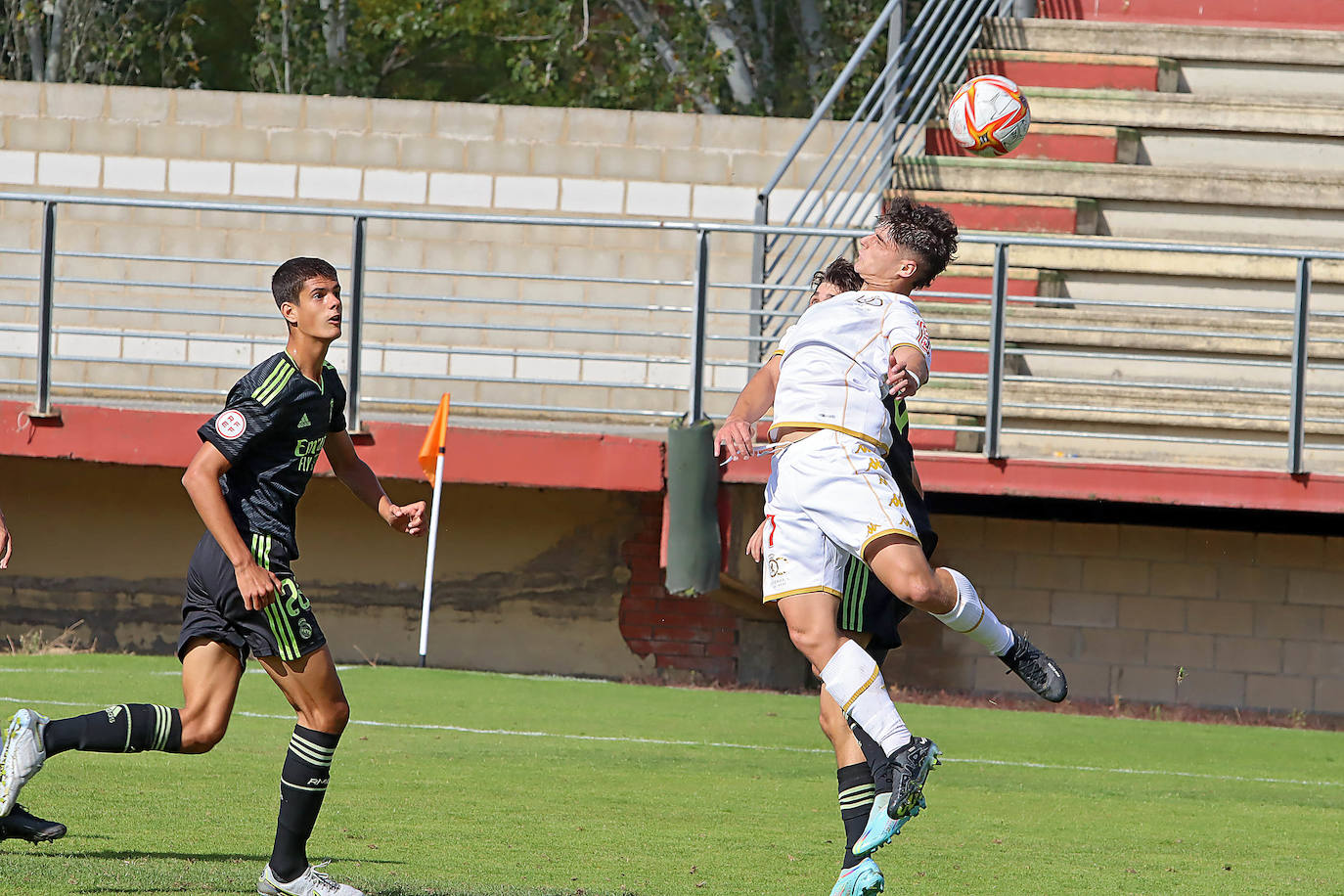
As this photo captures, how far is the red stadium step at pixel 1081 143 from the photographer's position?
14484 mm

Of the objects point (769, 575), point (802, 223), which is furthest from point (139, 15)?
point (769, 575)

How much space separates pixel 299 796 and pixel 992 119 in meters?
6.12

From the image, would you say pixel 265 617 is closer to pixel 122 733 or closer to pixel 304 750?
pixel 304 750

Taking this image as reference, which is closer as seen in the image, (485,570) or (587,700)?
(587,700)

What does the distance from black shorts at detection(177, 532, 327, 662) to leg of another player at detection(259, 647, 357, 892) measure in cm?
6

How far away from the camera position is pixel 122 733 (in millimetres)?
5004

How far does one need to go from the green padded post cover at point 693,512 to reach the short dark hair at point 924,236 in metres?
5.62

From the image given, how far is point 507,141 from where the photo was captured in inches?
604

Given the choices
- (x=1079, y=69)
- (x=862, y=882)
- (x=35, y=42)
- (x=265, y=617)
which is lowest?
(x=862, y=882)

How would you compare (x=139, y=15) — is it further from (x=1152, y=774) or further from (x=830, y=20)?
(x=1152, y=774)

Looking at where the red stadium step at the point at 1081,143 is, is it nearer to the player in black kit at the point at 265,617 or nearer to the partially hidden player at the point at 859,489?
the partially hidden player at the point at 859,489

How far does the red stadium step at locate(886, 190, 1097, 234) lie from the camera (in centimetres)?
1376

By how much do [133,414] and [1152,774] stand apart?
719 centimetres

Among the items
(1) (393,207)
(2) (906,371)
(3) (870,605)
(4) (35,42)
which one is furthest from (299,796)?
(4) (35,42)
